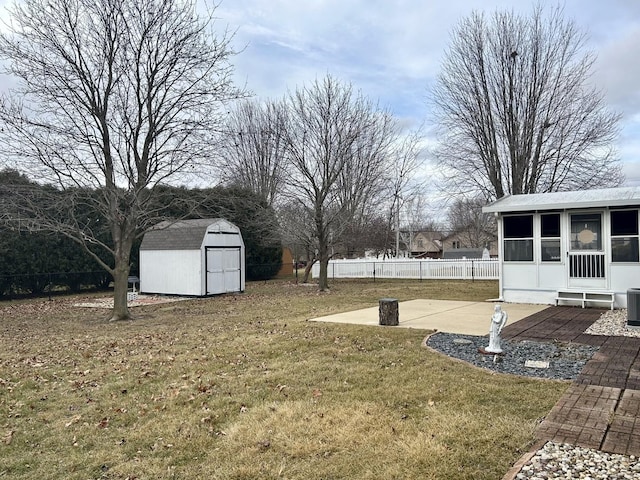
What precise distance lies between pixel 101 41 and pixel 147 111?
6.10ft

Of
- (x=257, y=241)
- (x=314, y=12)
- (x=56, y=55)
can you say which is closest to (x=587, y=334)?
(x=314, y=12)

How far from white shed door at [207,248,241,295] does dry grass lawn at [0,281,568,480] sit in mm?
9185

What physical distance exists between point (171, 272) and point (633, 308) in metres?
14.7

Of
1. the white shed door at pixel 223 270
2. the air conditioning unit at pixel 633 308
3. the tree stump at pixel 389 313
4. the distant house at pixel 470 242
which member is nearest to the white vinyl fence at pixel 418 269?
the white shed door at pixel 223 270

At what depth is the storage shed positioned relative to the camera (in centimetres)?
1720

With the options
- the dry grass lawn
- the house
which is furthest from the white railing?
the dry grass lawn

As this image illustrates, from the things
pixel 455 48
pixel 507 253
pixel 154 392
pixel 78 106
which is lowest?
pixel 154 392

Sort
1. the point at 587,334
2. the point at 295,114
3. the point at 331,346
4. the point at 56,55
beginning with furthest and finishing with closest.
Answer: the point at 295,114, the point at 56,55, the point at 587,334, the point at 331,346

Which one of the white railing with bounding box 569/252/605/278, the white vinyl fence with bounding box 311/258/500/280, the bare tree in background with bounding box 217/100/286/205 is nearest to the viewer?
the white railing with bounding box 569/252/605/278

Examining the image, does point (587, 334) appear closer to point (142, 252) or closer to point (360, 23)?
point (360, 23)

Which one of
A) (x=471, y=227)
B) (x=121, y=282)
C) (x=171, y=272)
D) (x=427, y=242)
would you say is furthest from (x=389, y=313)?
(x=427, y=242)

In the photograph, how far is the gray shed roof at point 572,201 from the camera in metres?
10.7

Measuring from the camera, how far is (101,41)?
1136 centimetres

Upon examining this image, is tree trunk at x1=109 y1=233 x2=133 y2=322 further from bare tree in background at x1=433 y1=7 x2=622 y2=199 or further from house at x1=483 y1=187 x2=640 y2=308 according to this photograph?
bare tree in background at x1=433 y1=7 x2=622 y2=199
